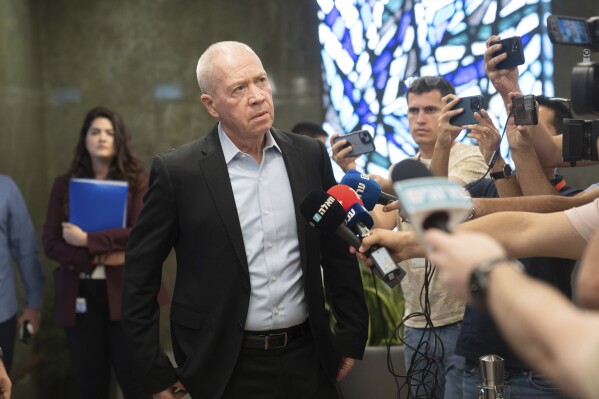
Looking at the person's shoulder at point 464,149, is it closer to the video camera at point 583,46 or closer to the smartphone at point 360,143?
the smartphone at point 360,143

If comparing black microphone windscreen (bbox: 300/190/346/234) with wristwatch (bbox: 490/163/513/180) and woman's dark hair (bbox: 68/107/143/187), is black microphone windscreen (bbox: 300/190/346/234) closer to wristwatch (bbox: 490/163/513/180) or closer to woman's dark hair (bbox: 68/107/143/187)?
wristwatch (bbox: 490/163/513/180)

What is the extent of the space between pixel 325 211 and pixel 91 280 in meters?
2.66

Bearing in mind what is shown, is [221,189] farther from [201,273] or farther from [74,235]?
[74,235]

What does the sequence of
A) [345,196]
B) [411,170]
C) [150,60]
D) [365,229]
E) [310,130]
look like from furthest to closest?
[150,60], [310,130], [345,196], [365,229], [411,170]

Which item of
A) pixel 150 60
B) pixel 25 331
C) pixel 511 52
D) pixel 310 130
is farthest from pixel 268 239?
pixel 150 60

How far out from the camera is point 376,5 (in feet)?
19.7

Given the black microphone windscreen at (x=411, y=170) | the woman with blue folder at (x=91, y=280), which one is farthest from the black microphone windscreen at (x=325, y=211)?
the woman with blue folder at (x=91, y=280)

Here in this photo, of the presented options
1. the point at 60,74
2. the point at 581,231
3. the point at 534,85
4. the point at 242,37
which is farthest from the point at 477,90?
the point at 581,231

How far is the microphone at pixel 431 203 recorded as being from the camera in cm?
129

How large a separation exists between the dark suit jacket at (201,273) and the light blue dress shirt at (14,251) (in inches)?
70.7

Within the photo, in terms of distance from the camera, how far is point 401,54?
19.2 ft

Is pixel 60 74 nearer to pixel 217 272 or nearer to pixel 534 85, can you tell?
pixel 534 85

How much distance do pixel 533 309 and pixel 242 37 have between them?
5.44m

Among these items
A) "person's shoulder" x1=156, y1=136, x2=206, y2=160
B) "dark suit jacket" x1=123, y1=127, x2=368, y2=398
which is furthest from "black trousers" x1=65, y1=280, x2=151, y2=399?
"person's shoulder" x1=156, y1=136, x2=206, y2=160
